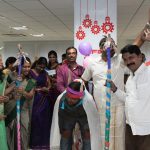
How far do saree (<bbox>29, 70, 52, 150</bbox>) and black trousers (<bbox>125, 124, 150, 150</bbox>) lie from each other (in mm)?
1954

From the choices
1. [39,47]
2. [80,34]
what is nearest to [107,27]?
[80,34]

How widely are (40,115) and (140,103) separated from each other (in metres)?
2.26

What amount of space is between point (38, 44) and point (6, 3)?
25.2 feet

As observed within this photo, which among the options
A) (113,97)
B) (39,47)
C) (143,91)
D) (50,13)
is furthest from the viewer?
(39,47)

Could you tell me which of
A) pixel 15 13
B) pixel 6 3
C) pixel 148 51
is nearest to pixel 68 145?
pixel 6 3

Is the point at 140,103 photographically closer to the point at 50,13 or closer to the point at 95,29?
the point at 95,29

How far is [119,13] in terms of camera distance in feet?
22.8

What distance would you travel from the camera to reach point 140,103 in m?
2.84

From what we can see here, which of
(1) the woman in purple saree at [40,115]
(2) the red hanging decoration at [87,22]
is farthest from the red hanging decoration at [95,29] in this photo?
(1) the woman in purple saree at [40,115]

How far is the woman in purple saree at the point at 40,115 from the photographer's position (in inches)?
187

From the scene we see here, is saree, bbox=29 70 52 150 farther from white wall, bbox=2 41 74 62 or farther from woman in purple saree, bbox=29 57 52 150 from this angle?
white wall, bbox=2 41 74 62

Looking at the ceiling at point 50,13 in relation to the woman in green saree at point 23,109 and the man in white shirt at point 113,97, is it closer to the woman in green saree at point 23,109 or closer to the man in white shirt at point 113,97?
the woman in green saree at point 23,109

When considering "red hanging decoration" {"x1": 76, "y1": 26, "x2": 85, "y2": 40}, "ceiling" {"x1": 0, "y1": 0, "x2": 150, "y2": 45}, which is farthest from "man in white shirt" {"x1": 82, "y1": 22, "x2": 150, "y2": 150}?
"ceiling" {"x1": 0, "y1": 0, "x2": 150, "y2": 45}

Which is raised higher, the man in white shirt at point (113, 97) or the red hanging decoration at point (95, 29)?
the red hanging decoration at point (95, 29)
